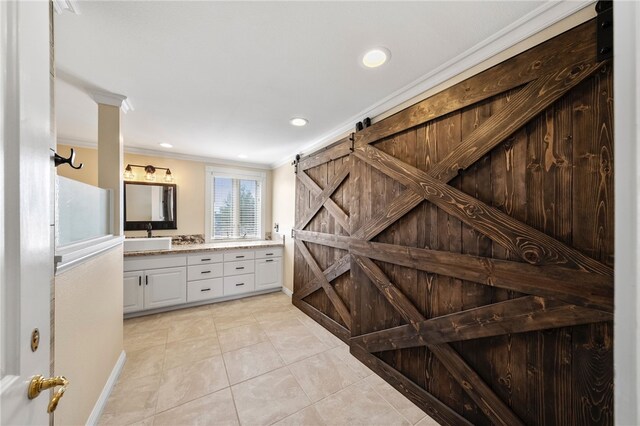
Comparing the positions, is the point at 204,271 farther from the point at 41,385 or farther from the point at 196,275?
the point at 41,385

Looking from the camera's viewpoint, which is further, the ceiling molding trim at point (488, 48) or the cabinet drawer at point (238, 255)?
the cabinet drawer at point (238, 255)

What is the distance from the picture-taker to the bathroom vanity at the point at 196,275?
3.02 meters

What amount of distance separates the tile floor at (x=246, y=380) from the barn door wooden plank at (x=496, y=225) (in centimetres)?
134

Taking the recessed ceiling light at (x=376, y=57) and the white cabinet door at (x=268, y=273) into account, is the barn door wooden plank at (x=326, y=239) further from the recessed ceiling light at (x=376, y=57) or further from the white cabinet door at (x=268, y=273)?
the recessed ceiling light at (x=376, y=57)

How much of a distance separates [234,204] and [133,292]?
6.59ft

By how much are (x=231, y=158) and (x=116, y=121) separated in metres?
2.15

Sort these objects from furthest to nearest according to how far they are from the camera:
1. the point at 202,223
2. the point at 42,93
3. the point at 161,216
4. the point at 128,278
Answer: the point at 202,223
the point at 161,216
the point at 128,278
the point at 42,93

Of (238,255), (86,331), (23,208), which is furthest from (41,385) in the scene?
(238,255)

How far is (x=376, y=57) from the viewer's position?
4.96ft

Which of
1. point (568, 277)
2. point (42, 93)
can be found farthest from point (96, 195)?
point (568, 277)

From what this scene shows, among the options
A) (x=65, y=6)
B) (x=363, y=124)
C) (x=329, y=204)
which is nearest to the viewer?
(x=65, y=6)

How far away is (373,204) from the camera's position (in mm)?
2096

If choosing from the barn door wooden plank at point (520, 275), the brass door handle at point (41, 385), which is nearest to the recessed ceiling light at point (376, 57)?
the barn door wooden plank at point (520, 275)

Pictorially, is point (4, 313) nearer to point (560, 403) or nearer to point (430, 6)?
point (430, 6)
